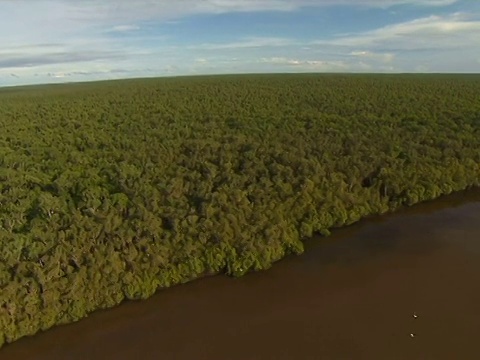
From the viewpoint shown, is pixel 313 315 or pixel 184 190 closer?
pixel 313 315

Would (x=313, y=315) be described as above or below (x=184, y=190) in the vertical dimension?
below

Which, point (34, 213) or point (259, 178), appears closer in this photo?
point (34, 213)

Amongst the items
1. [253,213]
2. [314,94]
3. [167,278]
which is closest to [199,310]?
[167,278]

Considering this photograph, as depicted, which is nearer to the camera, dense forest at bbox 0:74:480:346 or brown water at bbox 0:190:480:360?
brown water at bbox 0:190:480:360

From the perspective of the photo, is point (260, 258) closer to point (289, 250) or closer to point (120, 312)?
point (289, 250)
